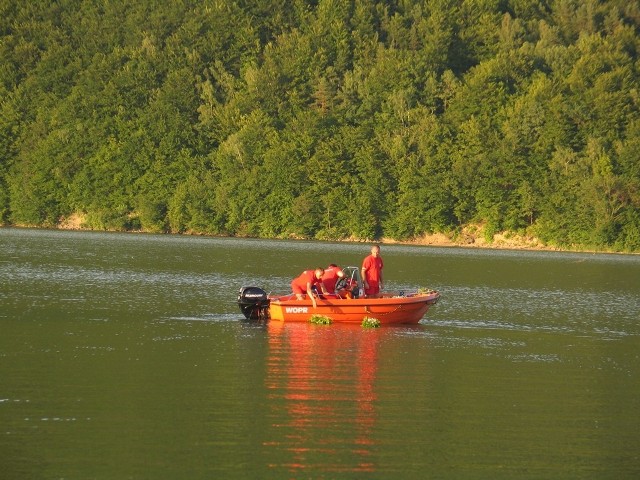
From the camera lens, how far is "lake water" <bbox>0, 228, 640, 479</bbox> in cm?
1802

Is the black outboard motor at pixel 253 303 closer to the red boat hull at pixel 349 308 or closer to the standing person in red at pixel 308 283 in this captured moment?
the red boat hull at pixel 349 308

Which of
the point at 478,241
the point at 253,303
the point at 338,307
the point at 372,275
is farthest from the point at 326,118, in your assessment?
the point at 338,307

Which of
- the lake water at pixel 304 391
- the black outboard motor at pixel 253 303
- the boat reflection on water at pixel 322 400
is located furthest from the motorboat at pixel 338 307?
the boat reflection on water at pixel 322 400

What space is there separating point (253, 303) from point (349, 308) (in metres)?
2.82

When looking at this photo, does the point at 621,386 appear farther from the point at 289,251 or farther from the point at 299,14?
the point at 299,14

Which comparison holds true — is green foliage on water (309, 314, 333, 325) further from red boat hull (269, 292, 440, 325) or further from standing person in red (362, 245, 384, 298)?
standing person in red (362, 245, 384, 298)

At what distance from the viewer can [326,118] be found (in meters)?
130

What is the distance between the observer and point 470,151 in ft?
392

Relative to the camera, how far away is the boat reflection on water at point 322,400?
1819cm

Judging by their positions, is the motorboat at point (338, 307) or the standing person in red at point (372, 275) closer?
the motorboat at point (338, 307)

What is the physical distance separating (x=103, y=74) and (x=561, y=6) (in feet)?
182

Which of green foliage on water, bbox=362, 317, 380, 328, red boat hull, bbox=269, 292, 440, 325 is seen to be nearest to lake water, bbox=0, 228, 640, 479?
green foliage on water, bbox=362, 317, 380, 328

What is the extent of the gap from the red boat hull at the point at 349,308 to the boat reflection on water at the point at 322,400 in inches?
73.1

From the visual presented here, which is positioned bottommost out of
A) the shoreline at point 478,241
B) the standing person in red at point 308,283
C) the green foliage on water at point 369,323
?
the green foliage on water at point 369,323
